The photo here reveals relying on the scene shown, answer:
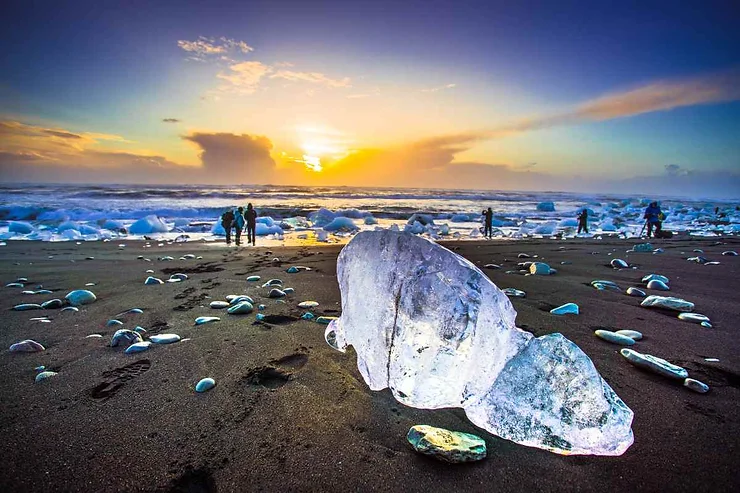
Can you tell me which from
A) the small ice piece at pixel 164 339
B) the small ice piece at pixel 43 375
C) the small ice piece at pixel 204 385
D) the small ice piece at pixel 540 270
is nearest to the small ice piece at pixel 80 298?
the small ice piece at pixel 164 339

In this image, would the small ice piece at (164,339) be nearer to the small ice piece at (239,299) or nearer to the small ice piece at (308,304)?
the small ice piece at (239,299)

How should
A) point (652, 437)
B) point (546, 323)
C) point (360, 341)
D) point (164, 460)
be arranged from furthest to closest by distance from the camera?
point (546, 323)
point (360, 341)
point (652, 437)
point (164, 460)

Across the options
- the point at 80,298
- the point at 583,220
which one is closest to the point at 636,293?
the point at 80,298

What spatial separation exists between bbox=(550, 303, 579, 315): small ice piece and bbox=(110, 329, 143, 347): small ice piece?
3520 millimetres

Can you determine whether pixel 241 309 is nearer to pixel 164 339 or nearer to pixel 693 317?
pixel 164 339

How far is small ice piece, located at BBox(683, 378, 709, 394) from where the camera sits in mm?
1900

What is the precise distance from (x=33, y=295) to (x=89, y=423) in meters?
3.36

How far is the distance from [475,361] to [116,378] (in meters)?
2.09

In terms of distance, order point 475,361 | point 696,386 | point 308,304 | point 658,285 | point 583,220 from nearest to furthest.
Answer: point 475,361
point 696,386
point 308,304
point 658,285
point 583,220

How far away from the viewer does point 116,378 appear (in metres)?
2.09

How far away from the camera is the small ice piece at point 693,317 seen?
9.73ft

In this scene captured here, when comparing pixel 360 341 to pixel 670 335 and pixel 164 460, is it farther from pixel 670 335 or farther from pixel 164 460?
pixel 670 335

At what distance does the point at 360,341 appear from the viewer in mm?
1956

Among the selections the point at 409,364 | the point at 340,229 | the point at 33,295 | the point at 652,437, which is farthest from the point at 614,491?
the point at 340,229
